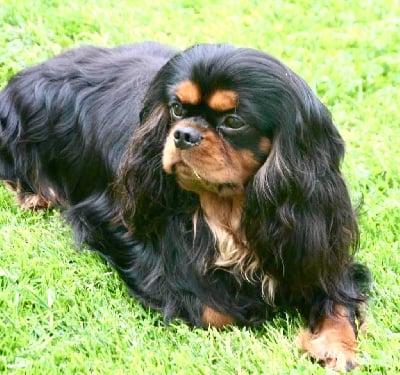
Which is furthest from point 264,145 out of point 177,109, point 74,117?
point 74,117

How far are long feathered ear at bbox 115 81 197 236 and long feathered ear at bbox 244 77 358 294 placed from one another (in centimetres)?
41

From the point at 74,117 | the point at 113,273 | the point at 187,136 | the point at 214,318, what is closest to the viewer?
the point at 187,136

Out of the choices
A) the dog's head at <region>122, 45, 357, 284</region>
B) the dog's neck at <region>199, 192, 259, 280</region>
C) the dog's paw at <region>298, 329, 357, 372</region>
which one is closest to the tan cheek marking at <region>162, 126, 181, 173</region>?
the dog's head at <region>122, 45, 357, 284</region>

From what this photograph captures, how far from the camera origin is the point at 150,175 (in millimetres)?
3729

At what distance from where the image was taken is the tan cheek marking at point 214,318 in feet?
12.3

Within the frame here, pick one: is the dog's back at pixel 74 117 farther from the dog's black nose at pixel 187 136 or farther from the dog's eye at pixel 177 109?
the dog's black nose at pixel 187 136

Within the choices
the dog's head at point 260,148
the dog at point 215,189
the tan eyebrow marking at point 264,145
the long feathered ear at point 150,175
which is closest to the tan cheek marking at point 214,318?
the dog at point 215,189

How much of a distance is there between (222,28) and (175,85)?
11.1 feet

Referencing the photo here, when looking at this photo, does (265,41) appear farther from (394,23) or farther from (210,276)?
(210,276)

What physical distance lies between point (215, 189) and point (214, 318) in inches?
24.2

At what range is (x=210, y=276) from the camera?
3773 millimetres

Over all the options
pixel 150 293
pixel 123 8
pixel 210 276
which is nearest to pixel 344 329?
pixel 210 276

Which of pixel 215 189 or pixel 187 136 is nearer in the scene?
pixel 187 136

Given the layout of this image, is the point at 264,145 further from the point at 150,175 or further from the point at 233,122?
the point at 150,175
